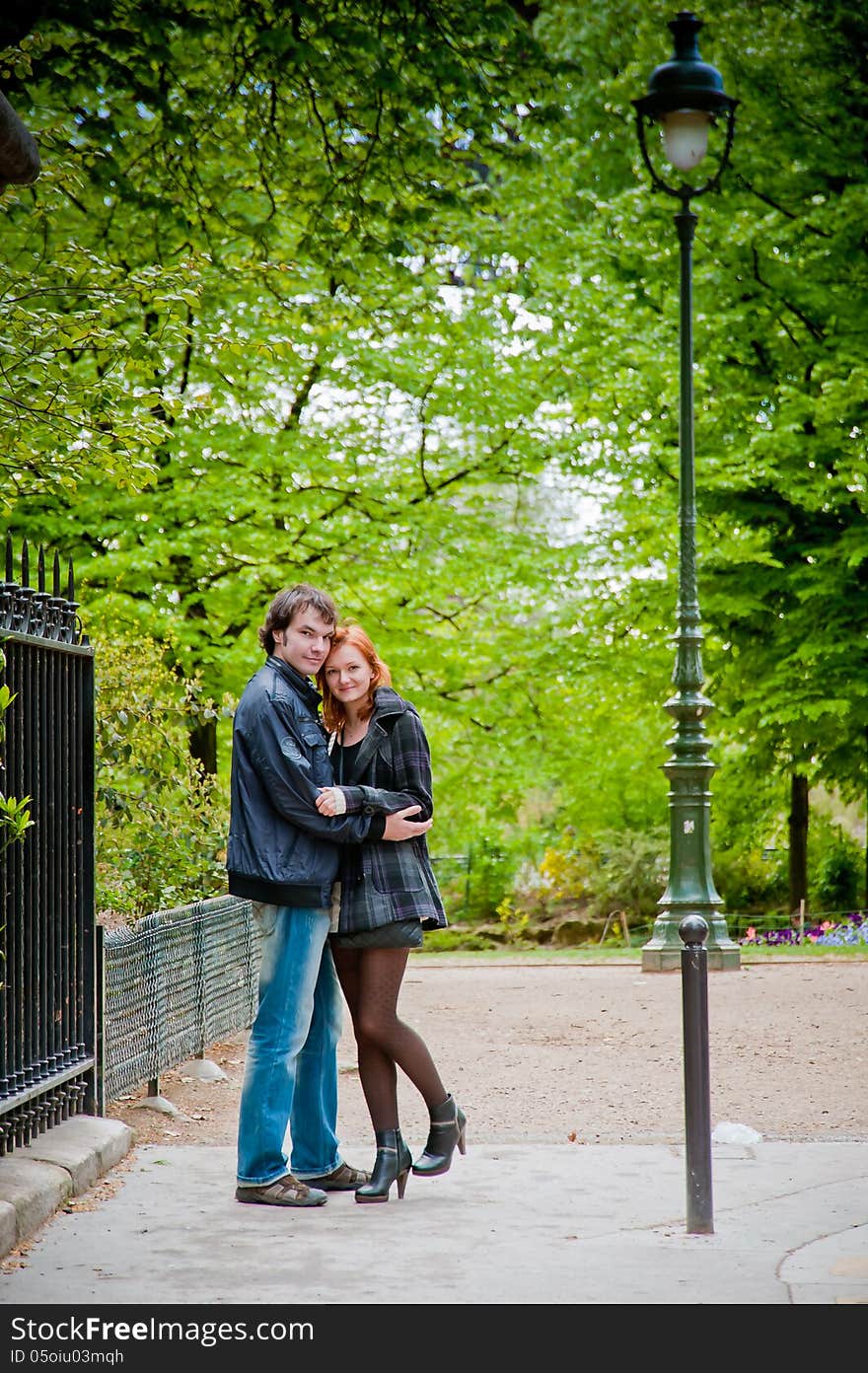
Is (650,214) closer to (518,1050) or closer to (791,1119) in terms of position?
(518,1050)

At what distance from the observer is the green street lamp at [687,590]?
1167cm

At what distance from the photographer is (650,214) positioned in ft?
60.1

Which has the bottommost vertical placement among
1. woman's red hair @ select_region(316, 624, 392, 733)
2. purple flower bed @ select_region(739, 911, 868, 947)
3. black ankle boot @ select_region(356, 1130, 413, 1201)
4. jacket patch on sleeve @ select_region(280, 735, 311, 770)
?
purple flower bed @ select_region(739, 911, 868, 947)

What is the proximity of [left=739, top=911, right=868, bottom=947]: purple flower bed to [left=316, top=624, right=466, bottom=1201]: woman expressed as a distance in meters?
10.1

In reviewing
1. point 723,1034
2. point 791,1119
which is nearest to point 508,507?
point 723,1034

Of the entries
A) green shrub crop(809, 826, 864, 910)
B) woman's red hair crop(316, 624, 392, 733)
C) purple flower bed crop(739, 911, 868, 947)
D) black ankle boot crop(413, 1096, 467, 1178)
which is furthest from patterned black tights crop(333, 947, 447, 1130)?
green shrub crop(809, 826, 864, 910)

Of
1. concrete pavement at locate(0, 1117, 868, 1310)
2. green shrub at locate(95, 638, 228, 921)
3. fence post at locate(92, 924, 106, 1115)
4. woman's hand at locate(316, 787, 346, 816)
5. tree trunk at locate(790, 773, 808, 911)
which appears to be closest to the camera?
concrete pavement at locate(0, 1117, 868, 1310)

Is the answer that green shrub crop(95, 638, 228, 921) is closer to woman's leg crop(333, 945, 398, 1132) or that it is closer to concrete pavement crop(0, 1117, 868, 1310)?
concrete pavement crop(0, 1117, 868, 1310)

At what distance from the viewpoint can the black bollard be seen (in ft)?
16.1

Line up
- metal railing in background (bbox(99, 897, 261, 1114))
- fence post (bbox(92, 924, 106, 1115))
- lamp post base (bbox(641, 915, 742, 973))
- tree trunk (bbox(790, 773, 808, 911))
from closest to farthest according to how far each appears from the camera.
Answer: fence post (bbox(92, 924, 106, 1115))
metal railing in background (bbox(99, 897, 261, 1114))
lamp post base (bbox(641, 915, 742, 973))
tree trunk (bbox(790, 773, 808, 911))

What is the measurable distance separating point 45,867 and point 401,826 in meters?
1.48

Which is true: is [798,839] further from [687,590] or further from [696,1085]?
[696,1085]

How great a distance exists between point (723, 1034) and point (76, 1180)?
15.9ft

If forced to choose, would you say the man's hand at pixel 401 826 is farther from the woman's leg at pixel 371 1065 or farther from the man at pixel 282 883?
the woman's leg at pixel 371 1065
